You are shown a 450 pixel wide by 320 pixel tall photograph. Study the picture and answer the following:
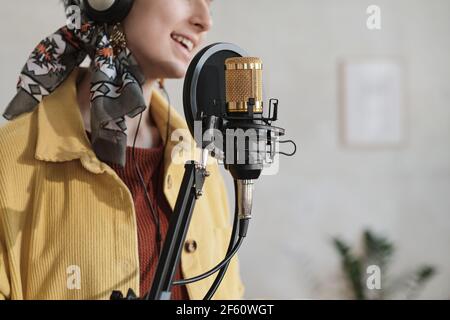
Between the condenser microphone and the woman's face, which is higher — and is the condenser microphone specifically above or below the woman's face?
below

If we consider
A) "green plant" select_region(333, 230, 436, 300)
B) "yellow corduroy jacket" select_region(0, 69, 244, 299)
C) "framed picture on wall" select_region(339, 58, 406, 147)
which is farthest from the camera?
"framed picture on wall" select_region(339, 58, 406, 147)

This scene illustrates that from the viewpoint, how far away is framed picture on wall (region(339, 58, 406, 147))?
289cm

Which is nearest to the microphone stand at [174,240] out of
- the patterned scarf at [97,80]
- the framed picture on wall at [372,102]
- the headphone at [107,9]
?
the patterned scarf at [97,80]

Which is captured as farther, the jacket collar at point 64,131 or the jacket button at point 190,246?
the jacket button at point 190,246

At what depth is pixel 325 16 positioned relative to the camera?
2850 millimetres

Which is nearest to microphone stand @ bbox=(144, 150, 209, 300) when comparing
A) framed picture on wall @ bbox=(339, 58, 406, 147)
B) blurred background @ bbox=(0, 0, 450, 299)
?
blurred background @ bbox=(0, 0, 450, 299)

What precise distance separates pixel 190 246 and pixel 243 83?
1.80 feet

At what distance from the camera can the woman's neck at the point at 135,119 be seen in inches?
43.8

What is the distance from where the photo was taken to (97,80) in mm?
1002

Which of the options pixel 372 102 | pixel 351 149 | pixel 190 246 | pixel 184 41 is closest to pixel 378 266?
pixel 351 149

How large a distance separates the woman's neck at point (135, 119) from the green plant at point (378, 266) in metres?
1.72

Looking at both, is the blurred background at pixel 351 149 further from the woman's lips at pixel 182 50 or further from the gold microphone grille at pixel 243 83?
the gold microphone grille at pixel 243 83

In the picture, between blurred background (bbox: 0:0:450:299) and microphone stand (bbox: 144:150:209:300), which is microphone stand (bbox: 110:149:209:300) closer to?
microphone stand (bbox: 144:150:209:300)

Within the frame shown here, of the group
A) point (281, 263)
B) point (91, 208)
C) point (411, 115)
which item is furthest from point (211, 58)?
point (411, 115)
